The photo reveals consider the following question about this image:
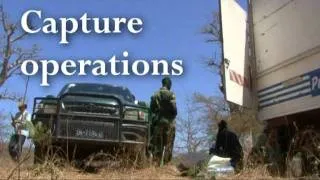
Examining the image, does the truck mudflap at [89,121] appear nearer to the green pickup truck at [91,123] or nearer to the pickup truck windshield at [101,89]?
the green pickup truck at [91,123]

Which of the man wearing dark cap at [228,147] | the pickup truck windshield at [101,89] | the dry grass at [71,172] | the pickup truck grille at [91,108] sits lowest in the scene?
the dry grass at [71,172]

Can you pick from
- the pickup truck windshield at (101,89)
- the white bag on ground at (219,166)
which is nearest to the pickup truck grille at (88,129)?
the pickup truck windshield at (101,89)

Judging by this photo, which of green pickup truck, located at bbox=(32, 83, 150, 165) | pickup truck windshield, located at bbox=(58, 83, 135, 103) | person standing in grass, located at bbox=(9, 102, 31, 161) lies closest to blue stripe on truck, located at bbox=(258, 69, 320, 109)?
green pickup truck, located at bbox=(32, 83, 150, 165)

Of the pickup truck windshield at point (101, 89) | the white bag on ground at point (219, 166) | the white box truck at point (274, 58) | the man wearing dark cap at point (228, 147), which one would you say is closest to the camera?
the white box truck at point (274, 58)

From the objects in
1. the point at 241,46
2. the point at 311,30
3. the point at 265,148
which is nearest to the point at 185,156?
the point at 265,148

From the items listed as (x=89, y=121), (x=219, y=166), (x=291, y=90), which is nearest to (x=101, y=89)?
(x=89, y=121)

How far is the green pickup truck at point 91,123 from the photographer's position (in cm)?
973

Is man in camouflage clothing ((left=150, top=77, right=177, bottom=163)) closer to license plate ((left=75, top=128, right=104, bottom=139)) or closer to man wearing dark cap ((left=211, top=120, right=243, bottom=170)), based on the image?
man wearing dark cap ((left=211, top=120, right=243, bottom=170))

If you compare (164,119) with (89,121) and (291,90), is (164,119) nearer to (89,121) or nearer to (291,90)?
(89,121)

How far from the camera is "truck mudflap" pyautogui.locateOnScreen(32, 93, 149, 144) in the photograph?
32.0 feet

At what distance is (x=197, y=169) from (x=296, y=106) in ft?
5.50

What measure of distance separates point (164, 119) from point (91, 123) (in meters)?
1.37

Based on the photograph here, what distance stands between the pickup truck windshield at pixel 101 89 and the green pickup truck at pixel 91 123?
0.78 metres

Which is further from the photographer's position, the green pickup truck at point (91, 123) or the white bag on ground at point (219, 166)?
the green pickup truck at point (91, 123)
